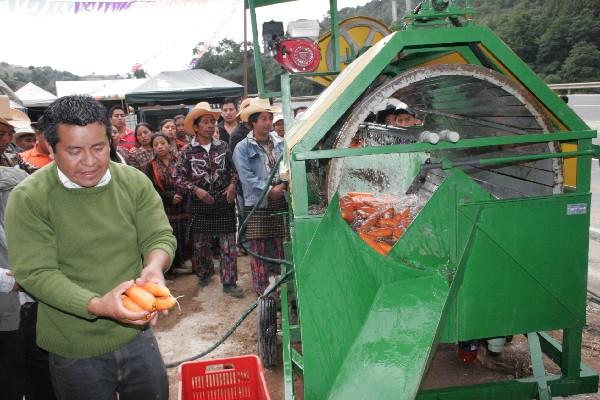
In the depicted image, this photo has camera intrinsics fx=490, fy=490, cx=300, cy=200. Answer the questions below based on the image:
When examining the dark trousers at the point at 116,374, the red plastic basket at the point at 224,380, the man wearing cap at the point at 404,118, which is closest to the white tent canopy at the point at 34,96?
the man wearing cap at the point at 404,118

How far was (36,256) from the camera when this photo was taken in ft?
6.33

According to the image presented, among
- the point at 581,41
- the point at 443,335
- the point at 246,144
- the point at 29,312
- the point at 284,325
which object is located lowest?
the point at 284,325

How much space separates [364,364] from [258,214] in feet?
11.1

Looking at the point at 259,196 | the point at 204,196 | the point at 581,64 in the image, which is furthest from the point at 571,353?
the point at 581,64

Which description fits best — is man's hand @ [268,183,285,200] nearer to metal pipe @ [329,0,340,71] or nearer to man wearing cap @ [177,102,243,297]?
man wearing cap @ [177,102,243,297]

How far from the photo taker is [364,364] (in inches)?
84.0

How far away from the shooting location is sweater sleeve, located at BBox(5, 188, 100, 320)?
1874mm

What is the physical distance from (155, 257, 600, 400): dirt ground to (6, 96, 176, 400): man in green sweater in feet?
5.96

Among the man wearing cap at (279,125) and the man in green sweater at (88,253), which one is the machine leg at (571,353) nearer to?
the man in green sweater at (88,253)

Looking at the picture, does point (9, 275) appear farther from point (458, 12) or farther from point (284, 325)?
point (458, 12)

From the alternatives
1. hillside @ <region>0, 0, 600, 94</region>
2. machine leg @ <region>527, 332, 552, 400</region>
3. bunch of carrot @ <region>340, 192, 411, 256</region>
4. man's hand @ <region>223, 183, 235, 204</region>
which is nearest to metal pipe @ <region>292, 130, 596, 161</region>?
bunch of carrot @ <region>340, 192, 411, 256</region>

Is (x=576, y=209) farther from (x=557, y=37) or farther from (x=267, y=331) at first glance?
(x=557, y=37)

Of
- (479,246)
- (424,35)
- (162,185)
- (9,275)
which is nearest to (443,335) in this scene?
(479,246)

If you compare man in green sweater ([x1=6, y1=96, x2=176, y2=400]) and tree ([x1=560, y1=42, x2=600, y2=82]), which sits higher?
tree ([x1=560, y1=42, x2=600, y2=82])
